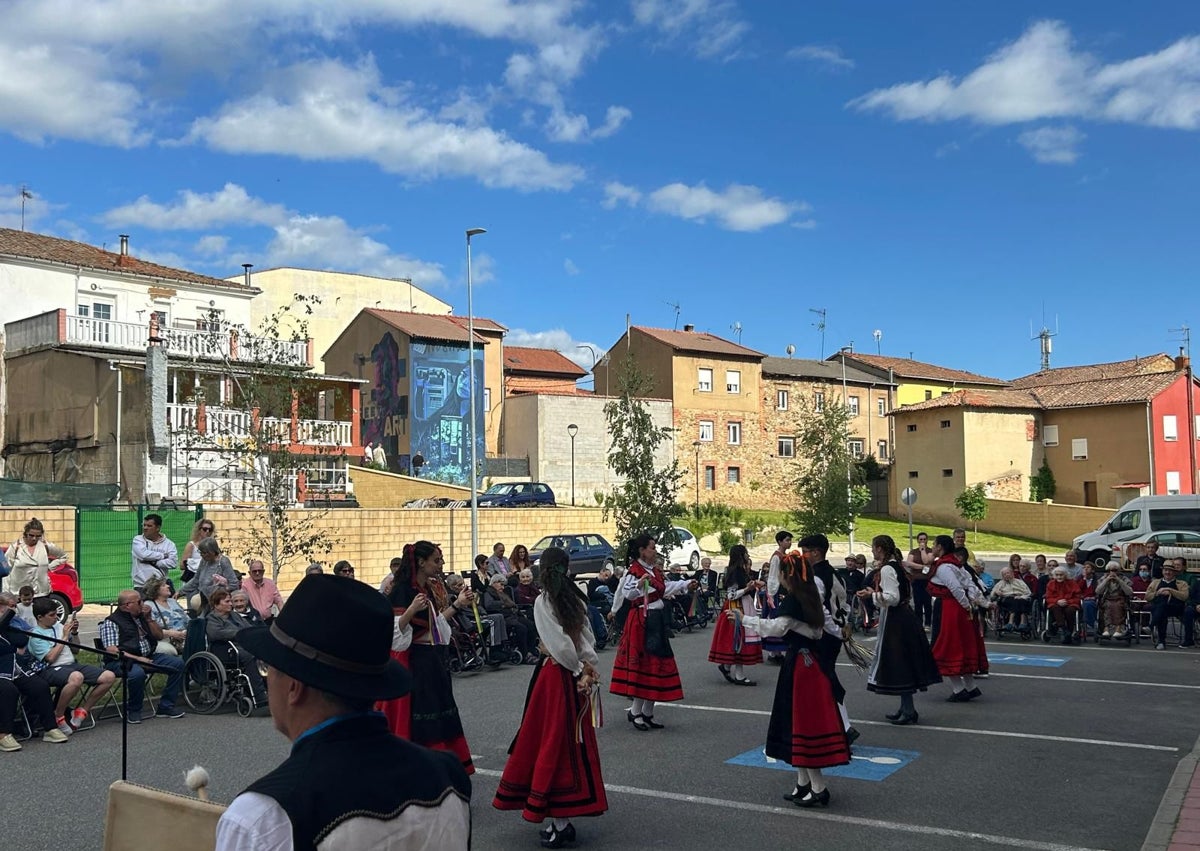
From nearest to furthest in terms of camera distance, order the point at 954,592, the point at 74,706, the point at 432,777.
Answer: the point at 432,777, the point at 74,706, the point at 954,592

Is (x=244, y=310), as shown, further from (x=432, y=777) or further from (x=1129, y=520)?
(x=432, y=777)

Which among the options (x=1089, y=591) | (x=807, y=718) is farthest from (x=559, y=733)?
(x=1089, y=591)

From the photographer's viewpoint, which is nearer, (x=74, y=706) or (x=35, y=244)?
(x=74, y=706)

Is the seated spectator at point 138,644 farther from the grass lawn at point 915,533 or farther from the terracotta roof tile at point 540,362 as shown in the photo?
the terracotta roof tile at point 540,362

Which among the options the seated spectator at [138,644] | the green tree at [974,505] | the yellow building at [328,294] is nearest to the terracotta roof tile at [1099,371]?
the green tree at [974,505]

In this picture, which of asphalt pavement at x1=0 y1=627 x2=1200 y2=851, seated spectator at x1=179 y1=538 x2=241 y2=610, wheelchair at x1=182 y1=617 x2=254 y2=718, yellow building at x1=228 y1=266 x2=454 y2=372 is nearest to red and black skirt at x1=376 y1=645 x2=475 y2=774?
asphalt pavement at x1=0 y1=627 x2=1200 y2=851

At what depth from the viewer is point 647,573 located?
1170 cm

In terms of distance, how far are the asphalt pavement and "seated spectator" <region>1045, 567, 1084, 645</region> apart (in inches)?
218

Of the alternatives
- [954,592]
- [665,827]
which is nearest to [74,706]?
[665,827]

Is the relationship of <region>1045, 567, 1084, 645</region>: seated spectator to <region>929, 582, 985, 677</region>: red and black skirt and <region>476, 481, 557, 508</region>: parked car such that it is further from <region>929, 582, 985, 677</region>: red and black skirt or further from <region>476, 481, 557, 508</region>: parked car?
<region>476, 481, 557, 508</region>: parked car

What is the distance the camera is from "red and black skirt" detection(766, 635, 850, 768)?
7.76 metres

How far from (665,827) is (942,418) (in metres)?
51.6

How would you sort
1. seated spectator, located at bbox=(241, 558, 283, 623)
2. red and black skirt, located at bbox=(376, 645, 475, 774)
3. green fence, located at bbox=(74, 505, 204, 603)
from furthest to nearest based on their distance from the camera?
1. green fence, located at bbox=(74, 505, 204, 603)
2. seated spectator, located at bbox=(241, 558, 283, 623)
3. red and black skirt, located at bbox=(376, 645, 475, 774)

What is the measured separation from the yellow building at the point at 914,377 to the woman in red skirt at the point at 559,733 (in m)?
63.7
